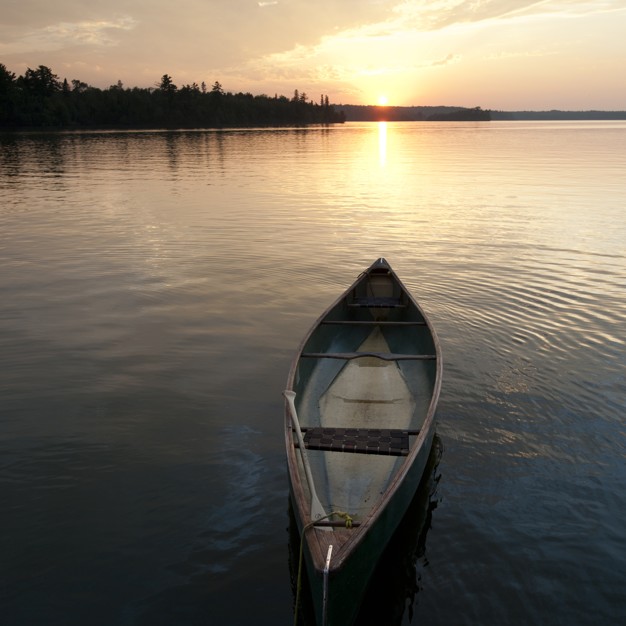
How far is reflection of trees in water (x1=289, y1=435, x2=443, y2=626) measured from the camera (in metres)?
6.67

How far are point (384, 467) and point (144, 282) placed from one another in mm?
13944

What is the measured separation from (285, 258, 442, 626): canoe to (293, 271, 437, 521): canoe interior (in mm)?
21

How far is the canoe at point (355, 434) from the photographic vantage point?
5.78 meters

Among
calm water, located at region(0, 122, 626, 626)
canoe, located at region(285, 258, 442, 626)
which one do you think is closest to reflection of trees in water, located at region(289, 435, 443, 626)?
calm water, located at region(0, 122, 626, 626)

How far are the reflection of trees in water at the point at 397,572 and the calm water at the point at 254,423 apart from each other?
4 cm

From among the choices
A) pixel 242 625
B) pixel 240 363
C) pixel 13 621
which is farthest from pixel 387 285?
pixel 13 621

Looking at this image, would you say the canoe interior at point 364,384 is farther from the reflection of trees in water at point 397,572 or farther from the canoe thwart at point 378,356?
the reflection of trees in water at point 397,572

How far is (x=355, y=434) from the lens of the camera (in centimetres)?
830

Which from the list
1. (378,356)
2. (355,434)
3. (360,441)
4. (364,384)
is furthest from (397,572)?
(378,356)

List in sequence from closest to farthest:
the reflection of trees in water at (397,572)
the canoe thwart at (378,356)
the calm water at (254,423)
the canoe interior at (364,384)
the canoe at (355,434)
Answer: the canoe at (355,434) → the reflection of trees in water at (397,572) → the calm water at (254,423) → the canoe interior at (364,384) → the canoe thwart at (378,356)

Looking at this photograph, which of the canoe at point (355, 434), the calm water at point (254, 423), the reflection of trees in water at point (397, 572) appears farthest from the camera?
the calm water at point (254, 423)

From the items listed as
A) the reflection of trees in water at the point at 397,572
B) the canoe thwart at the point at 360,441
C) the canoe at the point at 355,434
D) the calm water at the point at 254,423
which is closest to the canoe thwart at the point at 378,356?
the canoe at the point at 355,434

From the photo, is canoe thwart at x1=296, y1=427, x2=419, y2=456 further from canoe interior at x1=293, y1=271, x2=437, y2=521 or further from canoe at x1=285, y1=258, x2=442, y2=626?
canoe interior at x1=293, y1=271, x2=437, y2=521

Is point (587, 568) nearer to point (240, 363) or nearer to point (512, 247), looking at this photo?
point (240, 363)
